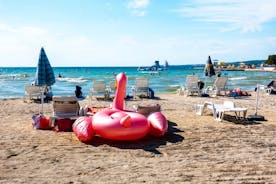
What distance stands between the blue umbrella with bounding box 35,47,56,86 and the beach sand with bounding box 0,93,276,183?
Answer: 42.9 inches

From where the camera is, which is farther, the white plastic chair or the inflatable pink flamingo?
the white plastic chair

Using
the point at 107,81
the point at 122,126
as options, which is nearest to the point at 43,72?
the point at 122,126

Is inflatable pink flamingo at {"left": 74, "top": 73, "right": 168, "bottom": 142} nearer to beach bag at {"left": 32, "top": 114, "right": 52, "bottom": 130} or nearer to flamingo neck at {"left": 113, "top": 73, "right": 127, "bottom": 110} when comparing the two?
flamingo neck at {"left": 113, "top": 73, "right": 127, "bottom": 110}

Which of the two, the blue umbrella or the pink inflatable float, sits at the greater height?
the blue umbrella

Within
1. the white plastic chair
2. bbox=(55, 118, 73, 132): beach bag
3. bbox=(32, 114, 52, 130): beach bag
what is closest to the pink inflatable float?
bbox=(55, 118, 73, 132): beach bag

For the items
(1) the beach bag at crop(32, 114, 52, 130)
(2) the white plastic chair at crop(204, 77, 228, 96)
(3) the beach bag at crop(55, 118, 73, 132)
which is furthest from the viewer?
(2) the white plastic chair at crop(204, 77, 228, 96)

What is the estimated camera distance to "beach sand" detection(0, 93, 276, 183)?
4.49 meters

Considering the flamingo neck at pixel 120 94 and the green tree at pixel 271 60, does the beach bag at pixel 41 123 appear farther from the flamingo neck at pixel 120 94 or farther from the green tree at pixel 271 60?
the green tree at pixel 271 60

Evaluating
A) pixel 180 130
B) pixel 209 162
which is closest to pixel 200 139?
pixel 180 130

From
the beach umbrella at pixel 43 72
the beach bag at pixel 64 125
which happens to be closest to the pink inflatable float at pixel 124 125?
the beach bag at pixel 64 125

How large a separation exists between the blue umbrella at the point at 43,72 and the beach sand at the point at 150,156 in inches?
42.9

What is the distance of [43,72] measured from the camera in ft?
26.7

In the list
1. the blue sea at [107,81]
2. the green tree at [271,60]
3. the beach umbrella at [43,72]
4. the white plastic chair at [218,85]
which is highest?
the green tree at [271,60]

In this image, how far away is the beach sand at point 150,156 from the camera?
4492mm
